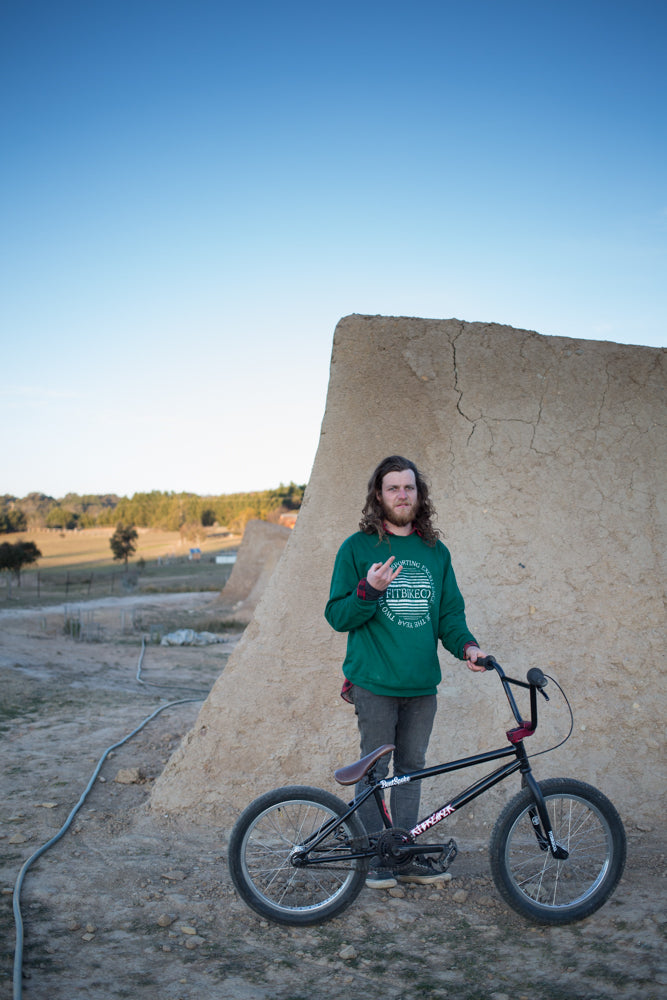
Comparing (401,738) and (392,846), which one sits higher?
(401,738)

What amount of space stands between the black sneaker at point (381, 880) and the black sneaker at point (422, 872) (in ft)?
0.13

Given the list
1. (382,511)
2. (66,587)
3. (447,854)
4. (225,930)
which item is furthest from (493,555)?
(66,587)

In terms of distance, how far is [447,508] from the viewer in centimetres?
422

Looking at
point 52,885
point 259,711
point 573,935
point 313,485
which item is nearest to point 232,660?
point 259,711

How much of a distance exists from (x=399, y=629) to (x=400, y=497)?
1.71 ft

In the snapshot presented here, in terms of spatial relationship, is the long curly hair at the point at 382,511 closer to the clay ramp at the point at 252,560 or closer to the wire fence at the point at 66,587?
the clay ramp at the point at 252,560

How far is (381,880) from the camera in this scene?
2965 mm

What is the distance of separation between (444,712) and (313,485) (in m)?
1.49

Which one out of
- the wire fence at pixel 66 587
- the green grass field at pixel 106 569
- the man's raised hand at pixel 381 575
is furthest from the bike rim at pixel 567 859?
the wire fence at pixel 66 587

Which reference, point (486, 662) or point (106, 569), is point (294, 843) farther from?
point (106, 569)

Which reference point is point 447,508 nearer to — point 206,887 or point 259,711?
point 259,711

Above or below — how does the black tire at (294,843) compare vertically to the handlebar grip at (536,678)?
below

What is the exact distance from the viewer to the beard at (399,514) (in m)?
2.89

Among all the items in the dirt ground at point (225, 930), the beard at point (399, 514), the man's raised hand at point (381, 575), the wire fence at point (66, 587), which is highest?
the beard at point (399, 514)
